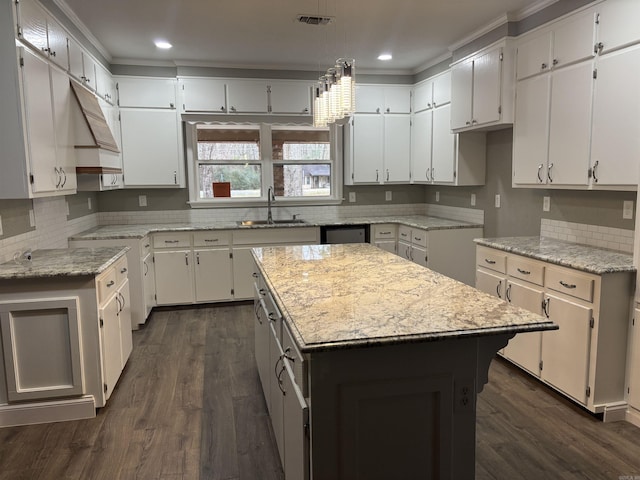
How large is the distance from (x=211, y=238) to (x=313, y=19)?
2.42m

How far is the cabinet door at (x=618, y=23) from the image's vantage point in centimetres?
269

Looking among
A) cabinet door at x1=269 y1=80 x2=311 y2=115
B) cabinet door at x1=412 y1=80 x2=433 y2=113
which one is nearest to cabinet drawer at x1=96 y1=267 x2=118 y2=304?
cabinet door at x1=269 y1=80 x2=311 y2=115

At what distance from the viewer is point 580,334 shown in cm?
272

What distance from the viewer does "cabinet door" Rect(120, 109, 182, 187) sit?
502cm

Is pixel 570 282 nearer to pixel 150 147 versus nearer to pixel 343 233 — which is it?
pixel 343 233

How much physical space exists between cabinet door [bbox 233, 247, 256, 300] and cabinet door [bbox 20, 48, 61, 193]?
227 cm

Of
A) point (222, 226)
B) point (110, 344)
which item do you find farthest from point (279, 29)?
point (110, 344)

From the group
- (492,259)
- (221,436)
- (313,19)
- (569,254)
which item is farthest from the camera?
(313,19)

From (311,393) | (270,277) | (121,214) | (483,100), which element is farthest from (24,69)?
(483,100)

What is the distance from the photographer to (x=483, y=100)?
4.03m

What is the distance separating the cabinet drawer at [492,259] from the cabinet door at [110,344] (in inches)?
105

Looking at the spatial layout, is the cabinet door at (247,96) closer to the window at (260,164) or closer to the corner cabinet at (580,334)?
the window at (260,164)

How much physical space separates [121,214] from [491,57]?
13.4ft

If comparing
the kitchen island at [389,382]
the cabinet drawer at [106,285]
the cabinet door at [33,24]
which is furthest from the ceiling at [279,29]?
the kitchen island at [389,382]
